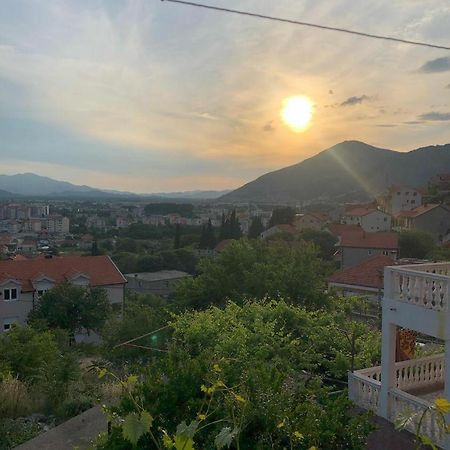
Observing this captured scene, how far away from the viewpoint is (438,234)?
44625 mm

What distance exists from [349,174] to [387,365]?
140 meters

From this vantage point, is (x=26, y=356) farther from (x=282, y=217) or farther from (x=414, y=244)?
(x=282, y=217)

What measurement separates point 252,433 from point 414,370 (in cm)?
365

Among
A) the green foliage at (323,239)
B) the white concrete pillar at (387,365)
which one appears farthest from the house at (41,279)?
the green foliage at (323,239)

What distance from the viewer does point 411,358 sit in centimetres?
600

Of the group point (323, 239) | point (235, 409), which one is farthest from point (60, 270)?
point (323, 239)

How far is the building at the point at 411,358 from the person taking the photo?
15.1ft

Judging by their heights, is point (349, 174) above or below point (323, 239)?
above

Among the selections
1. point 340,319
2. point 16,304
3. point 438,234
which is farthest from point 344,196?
point 340,319

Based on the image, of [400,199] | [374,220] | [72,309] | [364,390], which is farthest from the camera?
[400,199]

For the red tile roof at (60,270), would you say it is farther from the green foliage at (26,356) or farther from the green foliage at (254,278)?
the green foliage at (26,356)

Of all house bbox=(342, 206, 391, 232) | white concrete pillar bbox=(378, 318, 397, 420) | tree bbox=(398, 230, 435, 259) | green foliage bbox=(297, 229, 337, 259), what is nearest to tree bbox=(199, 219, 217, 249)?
green foliage bbox=(297, 229, 337, 259)

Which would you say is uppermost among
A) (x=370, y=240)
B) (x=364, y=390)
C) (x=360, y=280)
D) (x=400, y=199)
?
(x=400, y=199)

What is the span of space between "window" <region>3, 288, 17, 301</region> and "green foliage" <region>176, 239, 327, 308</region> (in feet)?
31.3
